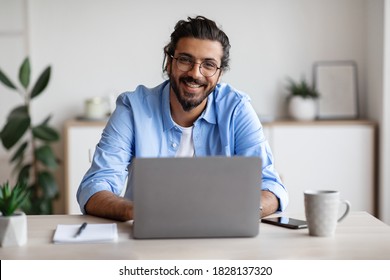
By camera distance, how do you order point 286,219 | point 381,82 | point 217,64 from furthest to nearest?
point 381,82 → point 217,64 → point 286,219

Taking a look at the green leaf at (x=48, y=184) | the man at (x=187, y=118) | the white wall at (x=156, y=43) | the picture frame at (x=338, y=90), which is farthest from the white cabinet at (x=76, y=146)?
the man at (x=187, y=118)

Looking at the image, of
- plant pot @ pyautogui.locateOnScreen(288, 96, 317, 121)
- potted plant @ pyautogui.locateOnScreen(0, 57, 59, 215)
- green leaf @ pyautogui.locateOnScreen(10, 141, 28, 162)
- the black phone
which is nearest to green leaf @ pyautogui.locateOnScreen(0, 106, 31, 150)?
potted plant @ pyautogui.locateOnScreen(0, 57, 59, 215)

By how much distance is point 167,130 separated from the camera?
99.3 inches

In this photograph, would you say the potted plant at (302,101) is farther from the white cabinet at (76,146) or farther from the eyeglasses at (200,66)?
the eyeglasses at (200,66)

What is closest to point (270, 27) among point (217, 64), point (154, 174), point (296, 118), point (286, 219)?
point (296, 118)

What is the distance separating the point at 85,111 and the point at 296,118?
156 centimetres

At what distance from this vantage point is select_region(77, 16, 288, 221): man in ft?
7.94

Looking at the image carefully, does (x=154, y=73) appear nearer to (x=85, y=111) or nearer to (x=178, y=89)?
(x=85, y=111)

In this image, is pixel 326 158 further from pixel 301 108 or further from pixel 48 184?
pixel 48 184

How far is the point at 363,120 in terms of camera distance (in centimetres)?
469

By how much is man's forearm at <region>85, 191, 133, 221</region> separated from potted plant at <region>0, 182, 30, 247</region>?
0.34 meters

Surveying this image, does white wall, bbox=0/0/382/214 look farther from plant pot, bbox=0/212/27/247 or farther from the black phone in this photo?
plant pot, bbox=0/212/27/247

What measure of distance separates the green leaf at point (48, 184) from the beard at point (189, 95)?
7.35ft

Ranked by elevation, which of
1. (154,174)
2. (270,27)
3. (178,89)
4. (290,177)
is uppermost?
(270,27)
